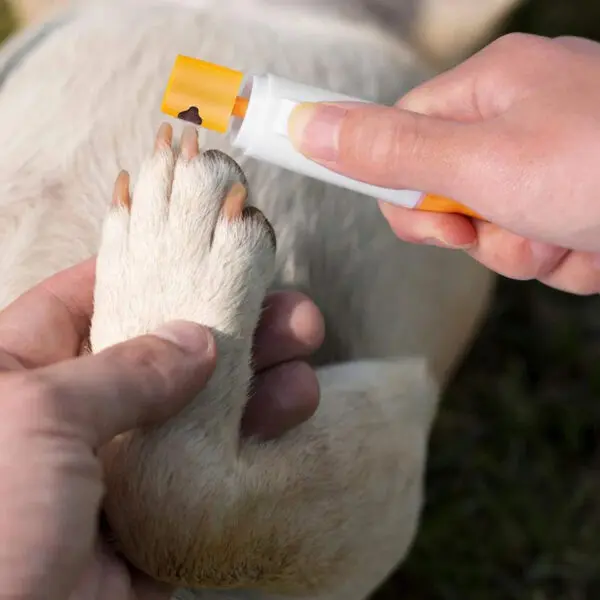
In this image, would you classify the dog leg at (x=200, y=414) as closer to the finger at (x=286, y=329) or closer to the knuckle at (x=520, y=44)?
the finger at (x=286, y=329)

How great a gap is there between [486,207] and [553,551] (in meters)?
1.11

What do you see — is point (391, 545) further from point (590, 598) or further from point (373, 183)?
point (590, 598)

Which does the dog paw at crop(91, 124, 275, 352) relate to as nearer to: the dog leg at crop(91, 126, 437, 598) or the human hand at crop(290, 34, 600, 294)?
the dog leg at crop(91, 126, 437, 598)

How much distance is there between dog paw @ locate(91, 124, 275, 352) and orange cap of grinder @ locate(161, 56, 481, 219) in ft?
0.40

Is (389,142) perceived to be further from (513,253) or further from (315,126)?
(513,253)

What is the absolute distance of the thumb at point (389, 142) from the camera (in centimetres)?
85

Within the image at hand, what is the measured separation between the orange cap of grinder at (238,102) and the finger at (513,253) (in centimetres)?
34

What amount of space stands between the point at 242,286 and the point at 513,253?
368mm

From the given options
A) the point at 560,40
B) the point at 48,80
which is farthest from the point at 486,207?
the point at 48,80

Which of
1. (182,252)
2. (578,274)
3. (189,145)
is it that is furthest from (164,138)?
(578,274)

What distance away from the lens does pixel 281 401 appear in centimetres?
108

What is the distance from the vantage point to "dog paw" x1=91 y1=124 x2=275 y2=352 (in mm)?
974

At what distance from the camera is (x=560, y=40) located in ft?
3.33

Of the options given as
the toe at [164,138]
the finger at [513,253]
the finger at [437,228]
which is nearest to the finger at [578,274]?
the finger at [513,253]
